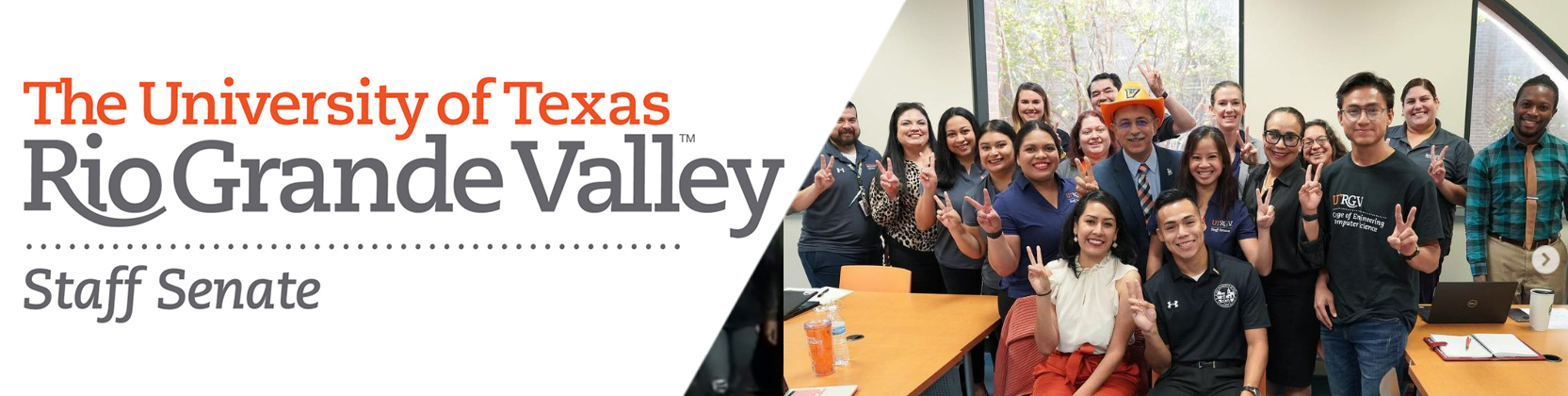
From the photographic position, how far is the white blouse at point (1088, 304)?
270 cm

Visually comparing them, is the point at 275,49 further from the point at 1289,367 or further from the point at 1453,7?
the point at 1453,7

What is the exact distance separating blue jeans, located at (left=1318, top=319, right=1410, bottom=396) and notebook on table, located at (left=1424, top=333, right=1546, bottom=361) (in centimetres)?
9

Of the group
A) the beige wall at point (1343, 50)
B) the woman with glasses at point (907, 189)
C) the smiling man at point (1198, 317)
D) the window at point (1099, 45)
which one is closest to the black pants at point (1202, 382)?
the smiling man at point (1198, 317)

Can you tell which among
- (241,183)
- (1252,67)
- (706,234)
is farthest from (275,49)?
(1252,67)

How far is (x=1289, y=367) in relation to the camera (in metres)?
2.86

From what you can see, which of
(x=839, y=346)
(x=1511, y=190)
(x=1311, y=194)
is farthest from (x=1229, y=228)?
(x=1511, y=190)

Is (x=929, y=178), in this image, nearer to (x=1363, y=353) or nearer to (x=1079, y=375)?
(x=1079, y=375)

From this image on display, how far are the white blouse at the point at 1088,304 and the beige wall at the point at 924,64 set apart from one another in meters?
2.92

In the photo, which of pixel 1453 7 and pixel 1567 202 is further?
pixel 1453 7

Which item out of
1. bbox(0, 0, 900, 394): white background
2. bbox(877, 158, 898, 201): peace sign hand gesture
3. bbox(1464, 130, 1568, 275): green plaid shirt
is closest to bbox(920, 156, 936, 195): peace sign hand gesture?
bbox(877, 158, 898, 201): peace sign hand gesture

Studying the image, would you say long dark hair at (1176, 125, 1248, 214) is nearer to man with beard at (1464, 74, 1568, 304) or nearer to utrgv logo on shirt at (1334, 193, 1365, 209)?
utrgv logo on shirt at (1334, 193, 1365, 209)

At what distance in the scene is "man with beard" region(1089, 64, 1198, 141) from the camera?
3830mm

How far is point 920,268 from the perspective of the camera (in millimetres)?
3926

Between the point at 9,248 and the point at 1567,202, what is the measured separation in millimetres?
4773
